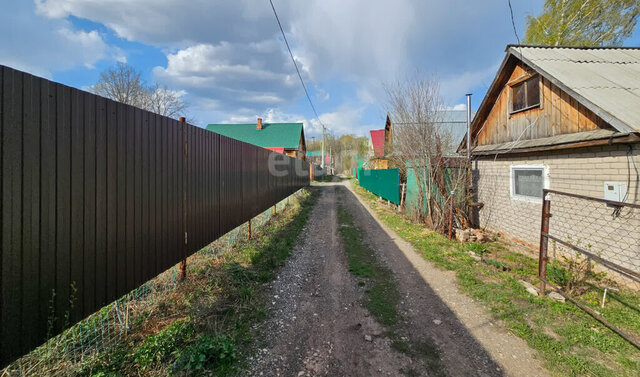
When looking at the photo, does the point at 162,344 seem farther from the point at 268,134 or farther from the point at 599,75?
the point at 268,134

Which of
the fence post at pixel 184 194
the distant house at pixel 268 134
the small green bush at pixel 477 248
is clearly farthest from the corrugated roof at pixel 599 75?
the distant house at pixel 268 134

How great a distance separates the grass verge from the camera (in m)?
2.19

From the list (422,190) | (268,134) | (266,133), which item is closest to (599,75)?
(422,190)

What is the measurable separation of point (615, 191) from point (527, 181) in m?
1.89

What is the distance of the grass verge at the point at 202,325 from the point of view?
2.19 metres

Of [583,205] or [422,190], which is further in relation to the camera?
[422,190]

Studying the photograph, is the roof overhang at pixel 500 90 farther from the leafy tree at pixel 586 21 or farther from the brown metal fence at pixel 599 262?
the leafy tree at pixel 586 21

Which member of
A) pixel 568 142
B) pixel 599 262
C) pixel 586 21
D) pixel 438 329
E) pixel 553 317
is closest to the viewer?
pixel 438 329

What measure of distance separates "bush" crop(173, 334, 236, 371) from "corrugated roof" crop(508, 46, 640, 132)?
5.95m

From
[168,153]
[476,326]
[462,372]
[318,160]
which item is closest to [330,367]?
[462,372]

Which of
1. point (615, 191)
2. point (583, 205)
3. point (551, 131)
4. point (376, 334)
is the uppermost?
point (551, 131)

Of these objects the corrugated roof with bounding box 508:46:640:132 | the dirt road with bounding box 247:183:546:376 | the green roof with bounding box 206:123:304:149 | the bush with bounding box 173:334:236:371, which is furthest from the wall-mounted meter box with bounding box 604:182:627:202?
the green roof with bounding box 206:123:304:149

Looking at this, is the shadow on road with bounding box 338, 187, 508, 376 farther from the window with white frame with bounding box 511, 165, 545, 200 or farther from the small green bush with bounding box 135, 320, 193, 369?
the window with white frame with bounding box 511, 165, 545, 200

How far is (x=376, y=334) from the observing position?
284 centimetres
